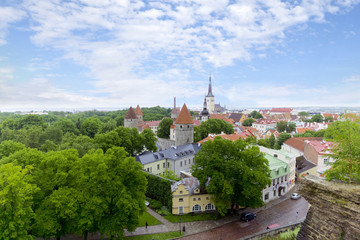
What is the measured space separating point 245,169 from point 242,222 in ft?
19.2

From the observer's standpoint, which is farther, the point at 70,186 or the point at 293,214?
the point at 293,214

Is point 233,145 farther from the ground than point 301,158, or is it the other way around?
point 233,145

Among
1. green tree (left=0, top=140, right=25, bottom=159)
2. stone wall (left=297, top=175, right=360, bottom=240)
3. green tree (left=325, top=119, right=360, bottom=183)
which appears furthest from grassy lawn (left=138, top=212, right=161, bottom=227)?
green tree (left=0, top=140, right=25, bottom=159)

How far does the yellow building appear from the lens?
1003 inches

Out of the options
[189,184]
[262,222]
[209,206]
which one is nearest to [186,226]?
[209,206]

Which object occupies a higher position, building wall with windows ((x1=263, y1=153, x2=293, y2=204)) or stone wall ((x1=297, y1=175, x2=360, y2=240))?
stone wall ((x1=297, y1=175, x2=360, y2=240))

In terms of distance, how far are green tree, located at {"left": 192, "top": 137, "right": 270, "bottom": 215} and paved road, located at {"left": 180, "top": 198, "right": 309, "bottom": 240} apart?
189 cm

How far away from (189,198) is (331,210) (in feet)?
61.9

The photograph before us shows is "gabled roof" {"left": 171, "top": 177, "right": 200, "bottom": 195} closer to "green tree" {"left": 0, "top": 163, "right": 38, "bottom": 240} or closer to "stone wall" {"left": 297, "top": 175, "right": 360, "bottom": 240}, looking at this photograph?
"green tree" {"left": 0, "top": 163, "right": 38, "bottom": 240}

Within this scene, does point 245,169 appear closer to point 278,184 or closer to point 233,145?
point 233,145

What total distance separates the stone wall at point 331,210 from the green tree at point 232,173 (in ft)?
43.6

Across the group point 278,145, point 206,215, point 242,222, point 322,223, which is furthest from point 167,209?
point 278,145

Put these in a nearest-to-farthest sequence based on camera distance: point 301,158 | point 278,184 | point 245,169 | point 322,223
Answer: point 322,223 < point 245,169 < point 278,184 < point 301,158

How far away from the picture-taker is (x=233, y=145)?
81.7 ft
